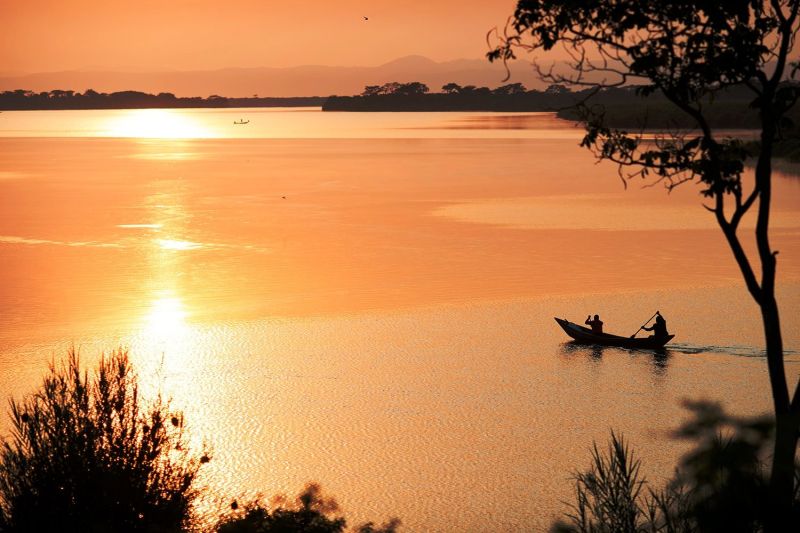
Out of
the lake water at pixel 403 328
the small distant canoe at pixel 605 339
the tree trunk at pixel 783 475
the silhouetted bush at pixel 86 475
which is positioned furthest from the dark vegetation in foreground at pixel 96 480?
the small distant canoe at pixel 605 339

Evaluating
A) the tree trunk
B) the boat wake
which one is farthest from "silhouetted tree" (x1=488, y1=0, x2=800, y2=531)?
the boat wake

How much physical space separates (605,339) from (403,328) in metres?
5.36

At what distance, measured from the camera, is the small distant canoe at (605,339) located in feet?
89.7

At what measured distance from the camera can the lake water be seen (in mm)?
19375

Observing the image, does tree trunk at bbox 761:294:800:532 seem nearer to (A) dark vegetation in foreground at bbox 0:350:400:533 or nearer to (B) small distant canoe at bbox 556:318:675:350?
(A) dark vegetation in foreground at bbox 0:350:400:533

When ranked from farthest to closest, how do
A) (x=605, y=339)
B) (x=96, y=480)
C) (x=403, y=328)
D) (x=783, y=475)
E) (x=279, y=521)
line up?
(x=403, y=328)
(x=605, y=339)
(x=279, y=521)
(x=96, y=480)
(x=783, y=475)

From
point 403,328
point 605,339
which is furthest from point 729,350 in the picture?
point 403,328

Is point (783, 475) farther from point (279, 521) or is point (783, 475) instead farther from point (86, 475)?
point (86, 475)

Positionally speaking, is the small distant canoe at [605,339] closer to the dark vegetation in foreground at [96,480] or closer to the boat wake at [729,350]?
the boat wake at [729,350]

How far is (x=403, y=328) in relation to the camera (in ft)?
98.1

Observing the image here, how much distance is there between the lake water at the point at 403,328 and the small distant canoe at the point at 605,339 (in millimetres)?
484

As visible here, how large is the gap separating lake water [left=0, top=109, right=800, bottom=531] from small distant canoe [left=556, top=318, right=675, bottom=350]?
48cm

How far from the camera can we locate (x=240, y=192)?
241ft

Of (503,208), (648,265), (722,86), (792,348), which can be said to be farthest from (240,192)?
(722,86)
